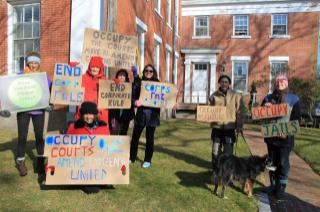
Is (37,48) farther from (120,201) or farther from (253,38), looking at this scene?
(253,38)

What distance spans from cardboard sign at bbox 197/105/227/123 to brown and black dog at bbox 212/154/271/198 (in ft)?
2.38

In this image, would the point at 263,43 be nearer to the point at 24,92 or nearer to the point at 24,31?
the point at 24,31

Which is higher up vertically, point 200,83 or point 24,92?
point 200,83

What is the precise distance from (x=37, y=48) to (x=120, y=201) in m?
7.30

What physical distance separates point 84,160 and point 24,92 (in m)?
1.37

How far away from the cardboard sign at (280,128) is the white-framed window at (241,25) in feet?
59.6

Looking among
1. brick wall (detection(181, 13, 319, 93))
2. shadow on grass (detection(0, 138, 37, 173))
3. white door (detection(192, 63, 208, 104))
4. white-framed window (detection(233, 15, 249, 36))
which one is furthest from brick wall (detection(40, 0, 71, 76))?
white-framed window (detection(233, 15, 249, 36))

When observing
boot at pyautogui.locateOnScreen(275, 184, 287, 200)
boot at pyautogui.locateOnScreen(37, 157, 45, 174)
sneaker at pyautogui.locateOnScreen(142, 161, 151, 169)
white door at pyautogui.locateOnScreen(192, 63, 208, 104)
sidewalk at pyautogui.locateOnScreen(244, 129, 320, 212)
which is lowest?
sidewalk at pyautogui.locateOnScreen(244, 129, 320, 212)

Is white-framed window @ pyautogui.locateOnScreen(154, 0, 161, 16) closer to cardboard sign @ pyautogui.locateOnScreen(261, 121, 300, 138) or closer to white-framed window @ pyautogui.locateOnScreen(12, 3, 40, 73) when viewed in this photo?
white-framed window @ pyautogui.locateOnScreen(12, 3, 40, 73)

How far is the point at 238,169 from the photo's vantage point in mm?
4848

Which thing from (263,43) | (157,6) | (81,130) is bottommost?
(81,130)

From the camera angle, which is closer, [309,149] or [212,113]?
[212,113]

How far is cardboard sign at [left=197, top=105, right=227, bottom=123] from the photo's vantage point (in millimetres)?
5348

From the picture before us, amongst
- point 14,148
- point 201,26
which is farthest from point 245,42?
point 14,148
